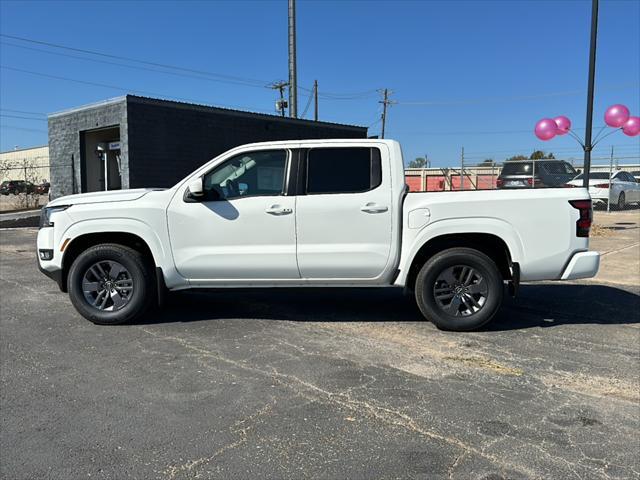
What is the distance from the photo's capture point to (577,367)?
4.55 metres

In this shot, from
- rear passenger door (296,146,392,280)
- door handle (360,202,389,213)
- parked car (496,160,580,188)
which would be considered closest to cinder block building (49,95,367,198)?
parked car (496,160,580,188)

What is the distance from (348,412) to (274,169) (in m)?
2.92

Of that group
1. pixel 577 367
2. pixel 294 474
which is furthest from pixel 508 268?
pixel 294 474

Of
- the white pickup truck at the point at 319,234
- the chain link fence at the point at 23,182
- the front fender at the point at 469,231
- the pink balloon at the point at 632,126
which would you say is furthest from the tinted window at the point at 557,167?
the chain link fence at the point at 23,182

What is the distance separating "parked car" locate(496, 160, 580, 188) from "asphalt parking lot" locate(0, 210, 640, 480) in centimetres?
1157

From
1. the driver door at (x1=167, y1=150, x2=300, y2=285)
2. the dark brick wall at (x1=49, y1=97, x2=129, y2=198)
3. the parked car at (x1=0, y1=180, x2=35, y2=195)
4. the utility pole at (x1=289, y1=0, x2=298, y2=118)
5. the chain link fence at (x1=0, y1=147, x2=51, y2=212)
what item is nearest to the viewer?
the driver door at (x1=167, y1=150, x2=300, y2=285)

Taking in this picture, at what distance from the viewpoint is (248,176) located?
5676 millimetres

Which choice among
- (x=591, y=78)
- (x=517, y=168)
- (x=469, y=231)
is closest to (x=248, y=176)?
(x=469, y=231)

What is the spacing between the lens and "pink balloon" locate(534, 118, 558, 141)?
19.9m

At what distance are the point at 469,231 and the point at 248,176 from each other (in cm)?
237

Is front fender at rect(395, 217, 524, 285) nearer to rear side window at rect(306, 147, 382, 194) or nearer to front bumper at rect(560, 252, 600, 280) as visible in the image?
front bumper at rect(560, 252, 600, 280)

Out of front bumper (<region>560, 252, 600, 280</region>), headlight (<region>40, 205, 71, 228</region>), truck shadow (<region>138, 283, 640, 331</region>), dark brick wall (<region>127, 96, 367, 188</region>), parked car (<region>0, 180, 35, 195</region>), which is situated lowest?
truck shadow (<region>138, 283, 640, 331</region>)

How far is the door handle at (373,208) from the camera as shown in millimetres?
5449

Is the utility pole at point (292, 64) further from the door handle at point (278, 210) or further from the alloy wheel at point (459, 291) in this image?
the alloy wheel at point (459, 291)
